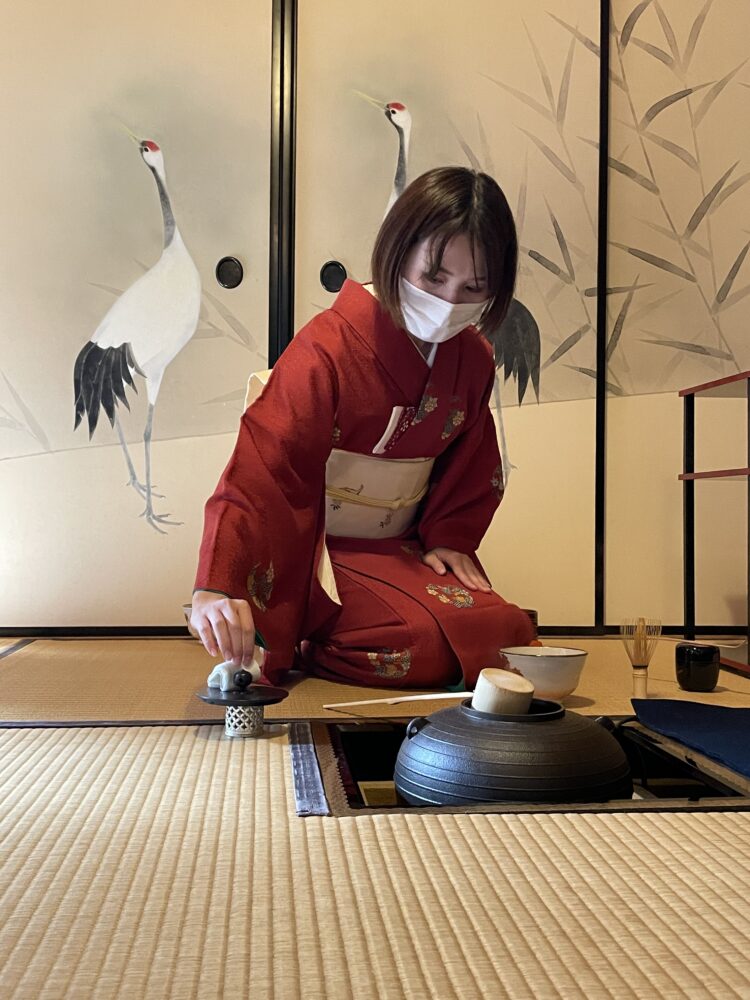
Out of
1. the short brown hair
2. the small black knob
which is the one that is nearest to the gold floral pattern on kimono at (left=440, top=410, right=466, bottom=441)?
the short brown hair

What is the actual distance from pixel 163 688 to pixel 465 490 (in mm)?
878

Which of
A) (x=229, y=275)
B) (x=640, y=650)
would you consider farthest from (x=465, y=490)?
(x=229, y=275)

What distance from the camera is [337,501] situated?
2.40m

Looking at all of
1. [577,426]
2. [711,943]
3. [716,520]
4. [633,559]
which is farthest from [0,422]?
[711,943]

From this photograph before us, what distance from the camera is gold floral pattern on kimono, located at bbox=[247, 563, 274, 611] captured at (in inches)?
77.3

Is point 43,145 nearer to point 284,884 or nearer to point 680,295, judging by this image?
point 680,295

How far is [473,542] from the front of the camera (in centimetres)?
250

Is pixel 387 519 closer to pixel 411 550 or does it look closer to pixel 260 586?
pixel 411 550

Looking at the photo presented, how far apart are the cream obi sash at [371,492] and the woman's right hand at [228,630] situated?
0.74 metres

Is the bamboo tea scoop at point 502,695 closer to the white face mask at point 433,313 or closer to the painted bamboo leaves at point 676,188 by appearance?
the white face mask at point 433,313

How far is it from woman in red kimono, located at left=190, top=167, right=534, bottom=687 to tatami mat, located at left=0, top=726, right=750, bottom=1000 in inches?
27.4

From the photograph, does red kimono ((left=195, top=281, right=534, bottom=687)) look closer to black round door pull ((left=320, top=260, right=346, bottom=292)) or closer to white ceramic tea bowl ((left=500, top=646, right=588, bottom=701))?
white ceramic tea bowl ((left=500, top=646, right=588, bottom=701))

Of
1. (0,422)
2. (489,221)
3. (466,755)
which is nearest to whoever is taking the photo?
(466,755)

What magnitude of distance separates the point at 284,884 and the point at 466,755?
0.34 m
